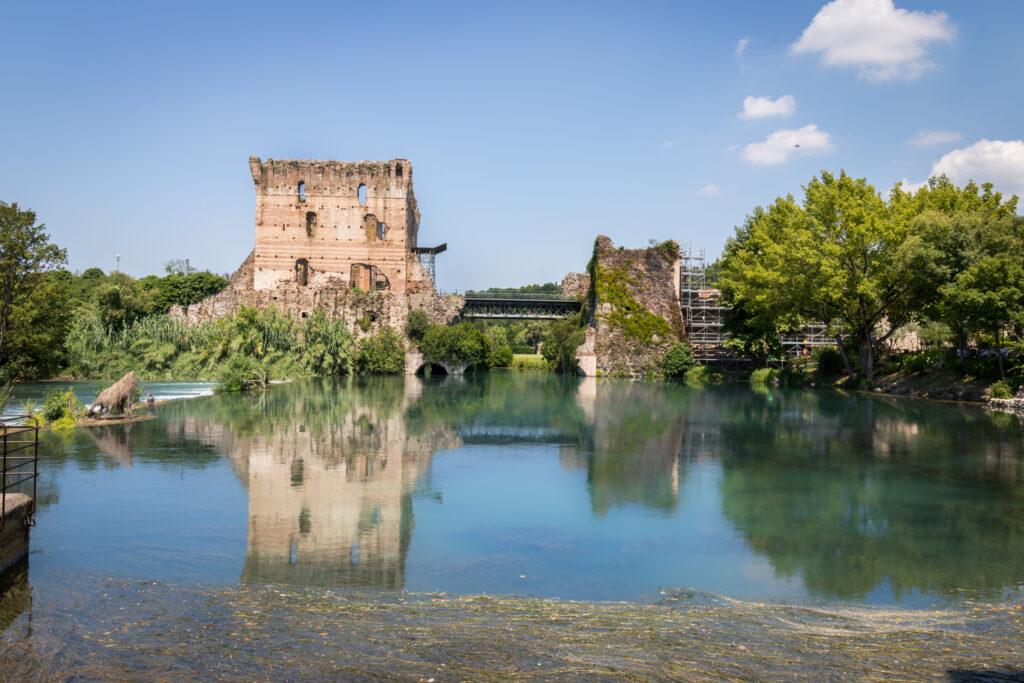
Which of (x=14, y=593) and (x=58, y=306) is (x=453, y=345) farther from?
(x=14, y=593)

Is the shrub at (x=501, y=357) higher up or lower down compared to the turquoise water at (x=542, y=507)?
higher up

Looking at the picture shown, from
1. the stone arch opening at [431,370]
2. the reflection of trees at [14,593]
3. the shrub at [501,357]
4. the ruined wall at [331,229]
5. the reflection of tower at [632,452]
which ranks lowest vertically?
the reflection of trees at [14,593]

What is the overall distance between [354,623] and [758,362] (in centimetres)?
4431

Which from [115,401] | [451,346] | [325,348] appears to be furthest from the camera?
[451,346]

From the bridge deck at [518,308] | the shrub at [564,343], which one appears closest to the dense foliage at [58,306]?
the bridge deck at [518,308]

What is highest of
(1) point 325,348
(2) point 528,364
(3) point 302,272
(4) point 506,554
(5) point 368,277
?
(3) point 302,272

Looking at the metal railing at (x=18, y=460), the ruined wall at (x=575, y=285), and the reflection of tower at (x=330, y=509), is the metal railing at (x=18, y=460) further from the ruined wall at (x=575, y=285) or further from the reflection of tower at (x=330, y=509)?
the ruined wall at (x=575, y=285)

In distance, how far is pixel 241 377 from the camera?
103 ft

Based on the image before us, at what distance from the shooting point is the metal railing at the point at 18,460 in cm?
808

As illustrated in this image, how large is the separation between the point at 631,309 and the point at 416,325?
1381 cm

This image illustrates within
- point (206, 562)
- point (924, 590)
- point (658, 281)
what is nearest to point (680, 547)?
point (924, 590)

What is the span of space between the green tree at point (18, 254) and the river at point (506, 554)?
33.9 ft

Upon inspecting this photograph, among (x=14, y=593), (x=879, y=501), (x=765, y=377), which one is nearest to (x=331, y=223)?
(x=765, y=377)

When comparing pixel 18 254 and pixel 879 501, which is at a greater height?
pixel 18 254
